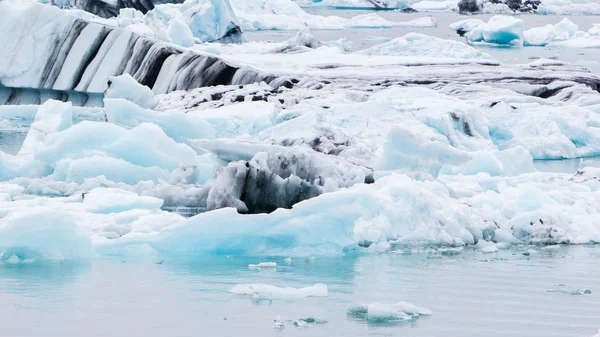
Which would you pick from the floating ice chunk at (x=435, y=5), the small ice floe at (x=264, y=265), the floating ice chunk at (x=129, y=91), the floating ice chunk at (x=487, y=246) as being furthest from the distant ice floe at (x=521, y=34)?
the small ice floe at (x=264, y=265)

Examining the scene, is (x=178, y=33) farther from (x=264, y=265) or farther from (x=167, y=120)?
(x=264, y=265)

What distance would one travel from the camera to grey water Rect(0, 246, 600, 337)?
16.3 feet

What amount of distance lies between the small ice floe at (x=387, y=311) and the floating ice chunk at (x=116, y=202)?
3001 millimetres

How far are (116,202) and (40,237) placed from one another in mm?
1408

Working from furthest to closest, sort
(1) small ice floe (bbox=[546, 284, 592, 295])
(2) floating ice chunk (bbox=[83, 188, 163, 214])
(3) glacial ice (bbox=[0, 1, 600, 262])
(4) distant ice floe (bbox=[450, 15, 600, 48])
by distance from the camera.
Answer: (4) distant ice floe (bbox=[450, 15, 600, 48]) < (2) floating ice chunk (bbox=[83, 188, 163, 214]) < (3) glacial ice (bbox=[0, 1, 600, 262]) < (1) small ice floe (bbox=[546, 284, 592, 295])

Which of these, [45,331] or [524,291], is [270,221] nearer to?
[524,291]

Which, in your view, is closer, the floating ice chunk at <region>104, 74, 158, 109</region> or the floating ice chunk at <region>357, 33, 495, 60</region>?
the floating ice chunk at <region>104, 74, 158, 109</region>

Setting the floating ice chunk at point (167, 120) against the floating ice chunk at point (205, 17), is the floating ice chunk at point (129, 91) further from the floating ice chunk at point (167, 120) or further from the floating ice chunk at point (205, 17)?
the floating ice chunk at point (205, 17)

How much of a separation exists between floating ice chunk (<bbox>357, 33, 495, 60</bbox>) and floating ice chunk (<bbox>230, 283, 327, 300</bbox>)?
44.9 feet

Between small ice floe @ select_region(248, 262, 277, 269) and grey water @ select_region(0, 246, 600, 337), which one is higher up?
grey water @ select_region(0, 246, 600, 337)

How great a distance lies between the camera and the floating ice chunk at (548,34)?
103 ft

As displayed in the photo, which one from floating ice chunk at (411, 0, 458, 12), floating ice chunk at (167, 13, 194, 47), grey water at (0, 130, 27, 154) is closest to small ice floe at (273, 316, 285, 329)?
grey water at (0, 130, 27, 154)

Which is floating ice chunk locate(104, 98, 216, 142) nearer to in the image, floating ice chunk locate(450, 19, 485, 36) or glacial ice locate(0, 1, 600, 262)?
glacial ice locate(0, 1, 600, 262)

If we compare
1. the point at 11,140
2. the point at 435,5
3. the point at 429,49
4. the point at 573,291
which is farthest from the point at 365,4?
the point at 573,291
